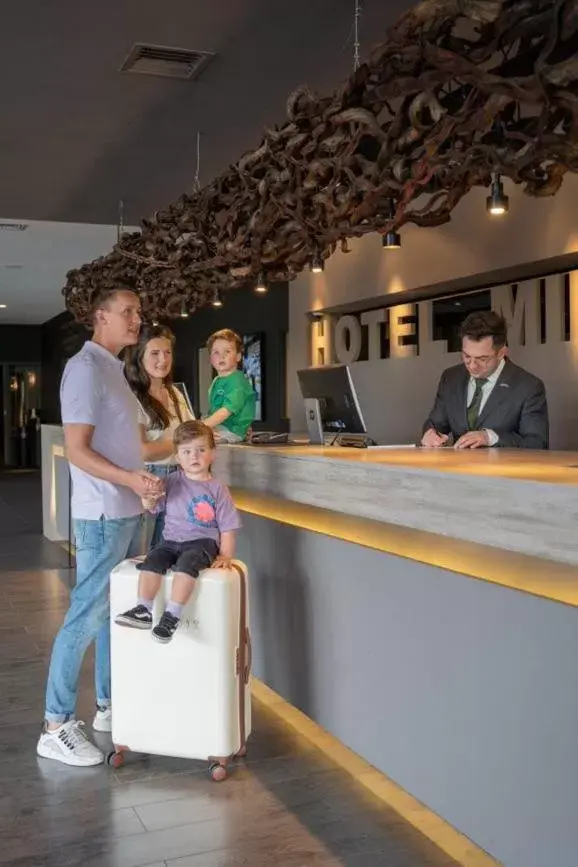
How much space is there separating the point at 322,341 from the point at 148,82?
3838 mm

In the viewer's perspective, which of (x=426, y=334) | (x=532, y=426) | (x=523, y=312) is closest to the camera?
(x=532, y=426)

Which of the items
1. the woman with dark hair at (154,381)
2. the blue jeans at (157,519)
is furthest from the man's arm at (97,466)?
the woman with dark hair at (154,381)

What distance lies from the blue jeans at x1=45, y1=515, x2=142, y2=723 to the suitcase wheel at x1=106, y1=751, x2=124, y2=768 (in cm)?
25

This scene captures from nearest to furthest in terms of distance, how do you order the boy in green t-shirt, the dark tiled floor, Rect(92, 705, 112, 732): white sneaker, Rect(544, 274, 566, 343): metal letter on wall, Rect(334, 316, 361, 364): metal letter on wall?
1. Rect(92, 705, 112, 732): white sneaker
2. the boy in green t-shirt
3. Rect(544, 274, 566, 343): metal letter on wall
4. Rect(334, 316, 361, 364): metal letter on wall
5. the dark tiled floor

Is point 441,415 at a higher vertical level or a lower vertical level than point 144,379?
lower

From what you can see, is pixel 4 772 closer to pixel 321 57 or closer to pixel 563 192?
pixel 321 57

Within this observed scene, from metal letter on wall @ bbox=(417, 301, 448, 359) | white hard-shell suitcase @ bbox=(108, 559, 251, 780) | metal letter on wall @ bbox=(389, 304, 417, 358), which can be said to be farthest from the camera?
metal letter on wall @ bbox=(389, 304, 417, 358)

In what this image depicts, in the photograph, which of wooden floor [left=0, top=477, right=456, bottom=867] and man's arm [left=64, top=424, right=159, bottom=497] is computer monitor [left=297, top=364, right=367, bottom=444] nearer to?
man's arm [left=64, top=424, right=159, bottom=497]

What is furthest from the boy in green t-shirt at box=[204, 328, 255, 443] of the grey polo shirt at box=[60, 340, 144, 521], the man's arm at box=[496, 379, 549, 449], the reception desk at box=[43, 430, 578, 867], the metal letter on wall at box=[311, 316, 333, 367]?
the metal letter on wall at box=[311, 316, 333, 367]

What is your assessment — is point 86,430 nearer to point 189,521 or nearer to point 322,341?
point 189,521

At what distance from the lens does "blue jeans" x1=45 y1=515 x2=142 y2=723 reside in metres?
3.56

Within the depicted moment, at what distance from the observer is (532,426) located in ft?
13.7

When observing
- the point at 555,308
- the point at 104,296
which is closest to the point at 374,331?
the point at 555,308

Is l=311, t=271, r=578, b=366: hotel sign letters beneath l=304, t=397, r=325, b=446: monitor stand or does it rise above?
above
